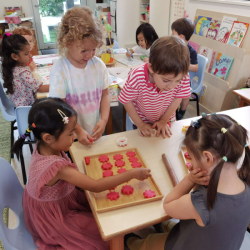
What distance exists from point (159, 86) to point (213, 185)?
63cm

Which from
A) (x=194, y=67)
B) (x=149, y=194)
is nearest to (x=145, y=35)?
(x=194, y=67)

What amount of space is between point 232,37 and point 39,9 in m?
4.39

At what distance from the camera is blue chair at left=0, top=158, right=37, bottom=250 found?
0.92m

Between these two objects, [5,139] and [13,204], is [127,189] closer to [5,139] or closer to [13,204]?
[13,204]

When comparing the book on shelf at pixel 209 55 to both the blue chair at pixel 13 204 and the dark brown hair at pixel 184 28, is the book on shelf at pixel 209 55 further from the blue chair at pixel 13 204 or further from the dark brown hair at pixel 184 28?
the blue chair at pixel 13 204

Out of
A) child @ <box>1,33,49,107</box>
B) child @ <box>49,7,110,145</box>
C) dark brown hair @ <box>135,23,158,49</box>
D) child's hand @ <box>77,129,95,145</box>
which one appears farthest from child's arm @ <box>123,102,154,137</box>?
dark brown hair @ <box>135,23,158,49</box>

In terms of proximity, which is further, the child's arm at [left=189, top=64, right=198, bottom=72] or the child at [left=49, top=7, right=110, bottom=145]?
the child's arm at [left=189, top=64, right=198, bottom=72]

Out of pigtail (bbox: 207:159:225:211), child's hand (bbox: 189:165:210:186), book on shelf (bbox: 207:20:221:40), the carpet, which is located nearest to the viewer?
pigtail (bbox: 207:159:225:211)

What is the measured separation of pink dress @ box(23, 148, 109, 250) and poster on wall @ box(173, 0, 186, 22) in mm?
3188

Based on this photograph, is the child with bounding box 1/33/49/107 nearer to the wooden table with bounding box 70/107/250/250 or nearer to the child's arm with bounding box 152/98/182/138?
the wooden table with bounding box 70/107/250/250

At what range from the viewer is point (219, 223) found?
2.43ft

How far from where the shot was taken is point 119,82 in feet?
6.68

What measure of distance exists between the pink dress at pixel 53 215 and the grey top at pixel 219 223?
16.0 inches

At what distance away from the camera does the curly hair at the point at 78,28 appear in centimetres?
113
